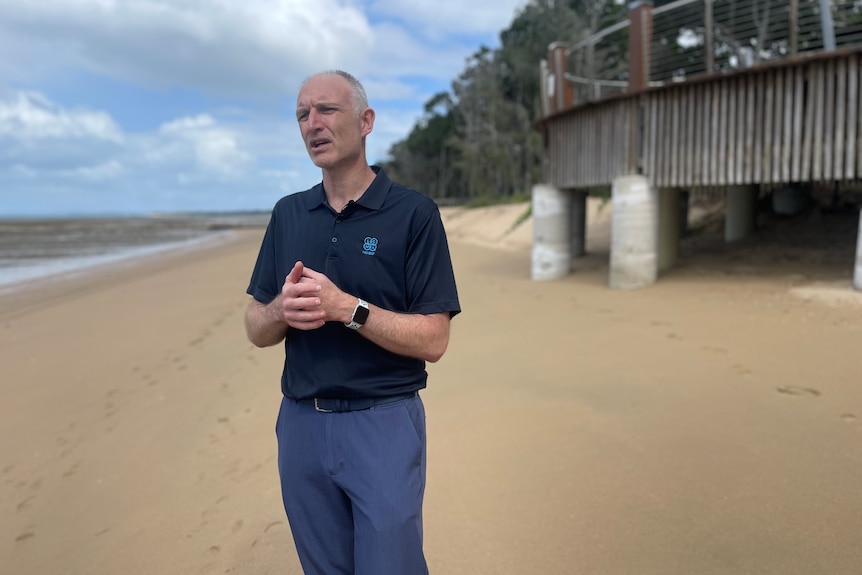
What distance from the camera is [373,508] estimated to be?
190 centimetres

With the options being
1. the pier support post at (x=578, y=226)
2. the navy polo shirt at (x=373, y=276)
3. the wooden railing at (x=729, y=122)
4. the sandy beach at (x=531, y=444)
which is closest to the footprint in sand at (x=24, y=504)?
the sandy beach at (x=531, y=444)

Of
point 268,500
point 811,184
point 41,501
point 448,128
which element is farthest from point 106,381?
point 448,128

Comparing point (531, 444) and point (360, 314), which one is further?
point (531, 444)

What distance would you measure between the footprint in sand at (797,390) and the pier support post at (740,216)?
32.7ft

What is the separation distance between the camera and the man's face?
6.59ft

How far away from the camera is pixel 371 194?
2.04 meters

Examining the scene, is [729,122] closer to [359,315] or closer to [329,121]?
[329,121]

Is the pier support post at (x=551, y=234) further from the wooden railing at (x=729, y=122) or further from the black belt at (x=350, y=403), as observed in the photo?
the black belt at (x=350, y=403)

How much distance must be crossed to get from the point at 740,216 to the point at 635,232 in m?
5.67

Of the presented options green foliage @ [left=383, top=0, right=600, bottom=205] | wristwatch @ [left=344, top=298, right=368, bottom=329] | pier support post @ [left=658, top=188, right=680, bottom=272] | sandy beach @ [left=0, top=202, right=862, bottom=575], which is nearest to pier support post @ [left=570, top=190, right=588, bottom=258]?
pier support post @ [left=658, top=188, right=680, bottom=272]

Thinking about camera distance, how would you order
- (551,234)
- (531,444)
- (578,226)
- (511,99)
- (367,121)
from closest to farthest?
(367,121)
(531,444)
(551,234)
(578,226)
(511,99)

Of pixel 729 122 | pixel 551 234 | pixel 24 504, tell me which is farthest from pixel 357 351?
pixel 551 234

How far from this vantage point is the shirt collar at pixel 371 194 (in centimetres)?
202

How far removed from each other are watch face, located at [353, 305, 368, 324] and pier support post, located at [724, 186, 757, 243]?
14.0 metres
